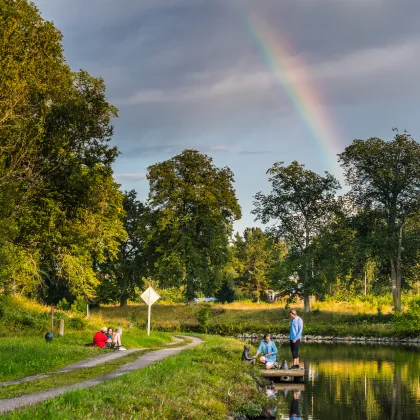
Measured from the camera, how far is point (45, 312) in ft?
124

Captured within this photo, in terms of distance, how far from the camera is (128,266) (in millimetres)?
75812

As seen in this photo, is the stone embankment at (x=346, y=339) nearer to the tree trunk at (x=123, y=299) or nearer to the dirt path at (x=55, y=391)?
the tree trunk at (x=123, y=299)

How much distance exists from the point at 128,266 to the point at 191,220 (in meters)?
10.5

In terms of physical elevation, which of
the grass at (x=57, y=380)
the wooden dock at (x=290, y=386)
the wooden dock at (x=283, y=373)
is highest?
the grass at (x=57, y=380)

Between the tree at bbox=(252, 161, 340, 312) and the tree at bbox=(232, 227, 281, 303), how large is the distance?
32446 millimetres

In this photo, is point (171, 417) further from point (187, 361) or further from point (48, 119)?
point (48, 119)

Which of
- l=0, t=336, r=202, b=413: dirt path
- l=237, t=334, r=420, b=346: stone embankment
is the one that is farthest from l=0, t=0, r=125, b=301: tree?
l=237, t=334, r=420, b=346: stone embankment

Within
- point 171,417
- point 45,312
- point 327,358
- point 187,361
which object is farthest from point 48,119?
point 327,358

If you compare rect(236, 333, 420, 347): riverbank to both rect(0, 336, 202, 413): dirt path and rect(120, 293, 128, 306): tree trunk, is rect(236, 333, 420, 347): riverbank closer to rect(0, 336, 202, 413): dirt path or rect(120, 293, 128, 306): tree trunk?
rect(120, 293, 128, 306): tree trunk

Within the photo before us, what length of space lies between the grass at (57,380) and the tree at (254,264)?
279ft

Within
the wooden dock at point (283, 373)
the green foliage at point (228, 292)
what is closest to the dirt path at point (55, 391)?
the wooden dock at point (283, 373)

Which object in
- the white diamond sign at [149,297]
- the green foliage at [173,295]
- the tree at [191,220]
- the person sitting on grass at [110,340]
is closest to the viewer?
the person sitting on grass at [110,340]

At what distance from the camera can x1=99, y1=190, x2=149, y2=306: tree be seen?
75.8 metres

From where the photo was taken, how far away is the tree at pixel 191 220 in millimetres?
69938
